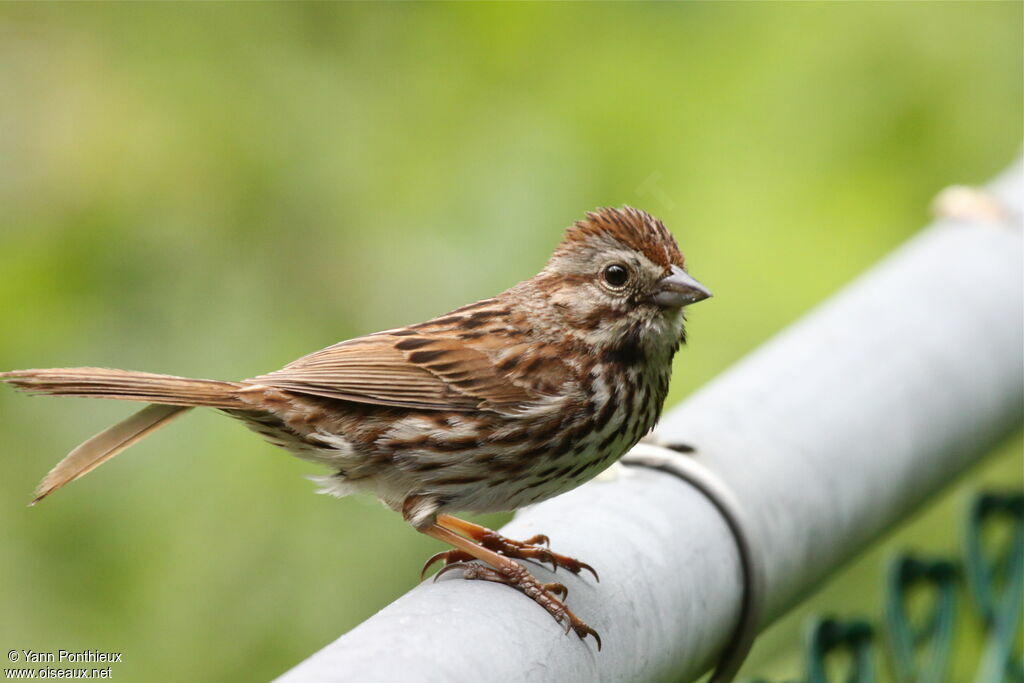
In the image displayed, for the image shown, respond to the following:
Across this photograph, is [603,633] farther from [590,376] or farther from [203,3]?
[203,3]

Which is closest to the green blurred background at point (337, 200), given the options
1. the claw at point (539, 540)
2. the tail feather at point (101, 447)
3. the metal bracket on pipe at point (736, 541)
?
the tail feather at point (101, 447)

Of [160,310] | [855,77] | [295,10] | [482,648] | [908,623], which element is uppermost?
[295,10]

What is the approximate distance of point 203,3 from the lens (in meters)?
4.45

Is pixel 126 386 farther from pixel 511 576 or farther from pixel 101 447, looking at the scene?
pixel 511 576

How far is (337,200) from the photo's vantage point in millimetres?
→ 4383

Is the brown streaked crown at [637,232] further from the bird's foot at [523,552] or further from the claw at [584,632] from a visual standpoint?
the claw at [584,632]

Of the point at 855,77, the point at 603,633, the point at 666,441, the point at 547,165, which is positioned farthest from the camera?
the point at 855,77

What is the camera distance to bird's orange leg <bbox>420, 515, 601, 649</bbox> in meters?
2.03

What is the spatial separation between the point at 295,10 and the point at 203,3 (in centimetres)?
27

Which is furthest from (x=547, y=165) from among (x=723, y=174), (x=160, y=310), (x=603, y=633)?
(x=603, y=633)

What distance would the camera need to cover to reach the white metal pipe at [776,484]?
1896 millimetres

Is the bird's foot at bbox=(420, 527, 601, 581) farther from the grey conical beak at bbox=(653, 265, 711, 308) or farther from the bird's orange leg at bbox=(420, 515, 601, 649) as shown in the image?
the grey conical beak at bbox=(653, 265, 711, 308)

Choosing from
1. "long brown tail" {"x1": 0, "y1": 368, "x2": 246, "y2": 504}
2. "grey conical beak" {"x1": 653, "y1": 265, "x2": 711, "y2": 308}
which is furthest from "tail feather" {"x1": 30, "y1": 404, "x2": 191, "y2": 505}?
"grey conical beak" {"x1": 653, "y1": 265, "x2": 711, "y2": 308}

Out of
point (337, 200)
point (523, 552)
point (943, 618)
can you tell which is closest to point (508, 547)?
point (523, 552)
